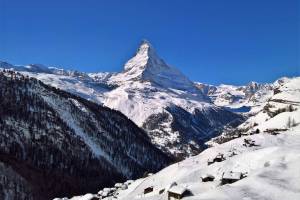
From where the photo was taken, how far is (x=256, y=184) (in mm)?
74250

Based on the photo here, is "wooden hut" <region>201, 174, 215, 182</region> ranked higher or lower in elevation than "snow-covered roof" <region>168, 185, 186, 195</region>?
higher

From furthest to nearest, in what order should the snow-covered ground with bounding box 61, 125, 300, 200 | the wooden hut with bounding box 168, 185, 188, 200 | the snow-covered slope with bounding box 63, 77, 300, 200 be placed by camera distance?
the wooden hut with bounding box 168, 185, 188, 200 → the snow-covered slope with bounding box 63, 77, 300, 200 → the snow-covered ground with bounding box 61, 125, 300, 200

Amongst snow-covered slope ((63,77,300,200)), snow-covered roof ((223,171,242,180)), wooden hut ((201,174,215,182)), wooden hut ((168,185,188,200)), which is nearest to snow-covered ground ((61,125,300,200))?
snow-covered slope ((63,77,300,200))

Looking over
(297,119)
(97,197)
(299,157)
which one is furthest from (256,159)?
(297,119)

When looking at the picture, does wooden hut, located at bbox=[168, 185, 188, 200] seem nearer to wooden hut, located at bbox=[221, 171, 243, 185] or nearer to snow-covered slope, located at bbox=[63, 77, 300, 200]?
snow-covered slope, located at bbox=[63, 77, 300, 200]

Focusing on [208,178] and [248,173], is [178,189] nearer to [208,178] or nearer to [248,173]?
[208,178]

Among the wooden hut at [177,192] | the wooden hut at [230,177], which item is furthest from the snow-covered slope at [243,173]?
the wooden hut at [177,192]

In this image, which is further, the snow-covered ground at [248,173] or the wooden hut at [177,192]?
the wooden hut at [177,192]

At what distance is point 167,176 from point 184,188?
147 feet

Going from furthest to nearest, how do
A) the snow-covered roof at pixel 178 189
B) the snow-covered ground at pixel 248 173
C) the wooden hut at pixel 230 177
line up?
the wooden hut at pixel 230 177 → the snow-covered roof at pixel 178 189 → the snow-covered ground at pixel 248 173

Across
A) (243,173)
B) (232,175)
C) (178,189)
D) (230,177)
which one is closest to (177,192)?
(178,189)

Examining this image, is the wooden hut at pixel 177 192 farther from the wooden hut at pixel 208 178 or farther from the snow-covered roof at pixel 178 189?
the wooden hut at pixel 208 178

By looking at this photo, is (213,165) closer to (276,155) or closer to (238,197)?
(276,155)

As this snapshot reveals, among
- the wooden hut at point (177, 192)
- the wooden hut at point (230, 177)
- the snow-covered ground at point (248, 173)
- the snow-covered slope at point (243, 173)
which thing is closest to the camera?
the snow-covered ground at point (248, 173)
